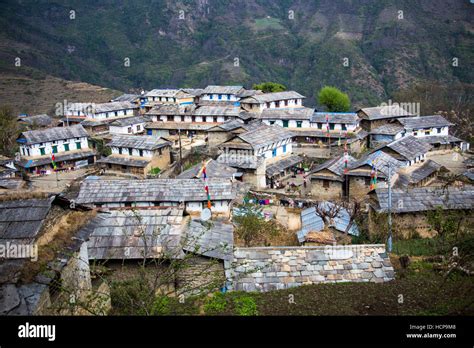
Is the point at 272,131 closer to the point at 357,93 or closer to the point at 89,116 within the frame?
the point at 89,116

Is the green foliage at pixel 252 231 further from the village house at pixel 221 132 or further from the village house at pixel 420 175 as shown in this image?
the village house at pixel 221 132

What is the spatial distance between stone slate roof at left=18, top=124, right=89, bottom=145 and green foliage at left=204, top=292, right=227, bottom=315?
40.1 metres

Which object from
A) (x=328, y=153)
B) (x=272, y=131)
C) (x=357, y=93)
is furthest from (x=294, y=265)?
(x=357, y=93)

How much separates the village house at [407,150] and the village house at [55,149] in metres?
32.6

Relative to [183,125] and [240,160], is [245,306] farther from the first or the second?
[183,125]

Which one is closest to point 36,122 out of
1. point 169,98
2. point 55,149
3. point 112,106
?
point 112,106

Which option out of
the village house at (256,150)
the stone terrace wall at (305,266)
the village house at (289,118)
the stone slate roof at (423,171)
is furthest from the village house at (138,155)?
the stone terrace wall at (305,266)

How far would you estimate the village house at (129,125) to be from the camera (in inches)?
2137

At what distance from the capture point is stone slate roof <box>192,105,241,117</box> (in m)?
53.2

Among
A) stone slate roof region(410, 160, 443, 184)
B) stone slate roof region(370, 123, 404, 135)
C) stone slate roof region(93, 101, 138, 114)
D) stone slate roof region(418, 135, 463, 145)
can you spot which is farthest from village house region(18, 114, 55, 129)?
stone slate roof region(418, 135, 463, 145)

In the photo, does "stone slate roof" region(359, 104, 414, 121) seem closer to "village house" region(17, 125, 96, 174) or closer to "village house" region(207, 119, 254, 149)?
"village house" region(207, 119, 254, 149)

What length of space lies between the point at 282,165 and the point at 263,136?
11.2 ft

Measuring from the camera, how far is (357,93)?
325 feet

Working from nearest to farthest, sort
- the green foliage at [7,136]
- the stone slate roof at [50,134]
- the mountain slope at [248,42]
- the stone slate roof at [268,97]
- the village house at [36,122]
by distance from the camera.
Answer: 1. the stone slate roof at [50,134]
2. the green foliage at [7,136]
3. the stone slate roof at [268,97]
4. the village house at [36,122]
5. the mountain slope at [248,42]
